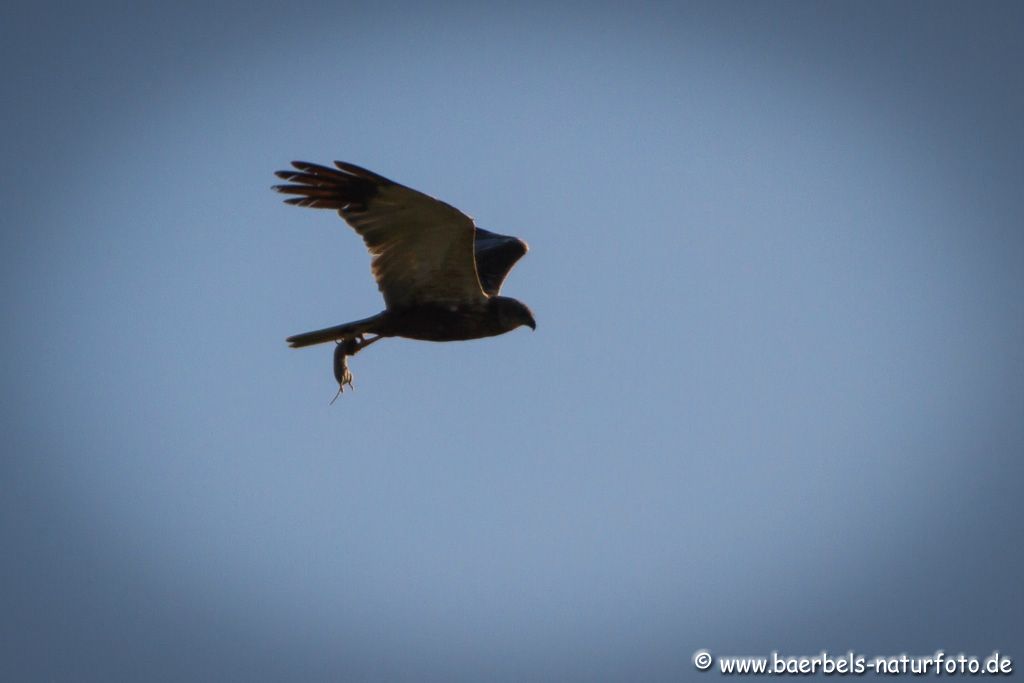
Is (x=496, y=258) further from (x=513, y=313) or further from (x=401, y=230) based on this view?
(x=401, y=230)

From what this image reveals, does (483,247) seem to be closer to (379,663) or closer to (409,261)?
(409,261)

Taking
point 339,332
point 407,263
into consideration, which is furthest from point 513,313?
point 339,332

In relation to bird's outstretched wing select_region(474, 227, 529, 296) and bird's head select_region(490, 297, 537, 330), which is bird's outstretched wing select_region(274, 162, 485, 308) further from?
bird's outstretched wing select_region(474, 227, 529, 296)

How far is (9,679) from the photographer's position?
129m

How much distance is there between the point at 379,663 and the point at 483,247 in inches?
7442

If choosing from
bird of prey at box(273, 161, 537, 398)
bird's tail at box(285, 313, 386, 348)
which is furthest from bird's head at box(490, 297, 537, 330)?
bird's tail at box(285, 313, 386, 348)

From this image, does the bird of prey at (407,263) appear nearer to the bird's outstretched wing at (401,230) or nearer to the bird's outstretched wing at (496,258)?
the bird's outstretched wing at (401,230)

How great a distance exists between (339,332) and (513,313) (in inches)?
74.7

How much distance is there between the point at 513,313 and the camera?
1460 centimetres

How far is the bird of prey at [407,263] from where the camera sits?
14039mm

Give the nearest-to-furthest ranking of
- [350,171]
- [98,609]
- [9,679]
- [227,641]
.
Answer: [350,171] < [9,679] < [98,609] < [227,641]

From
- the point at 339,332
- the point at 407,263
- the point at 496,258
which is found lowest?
the point at 339,332

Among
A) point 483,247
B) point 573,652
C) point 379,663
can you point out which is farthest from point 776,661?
point 379,663

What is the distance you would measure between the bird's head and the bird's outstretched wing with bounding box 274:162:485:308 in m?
0.30
